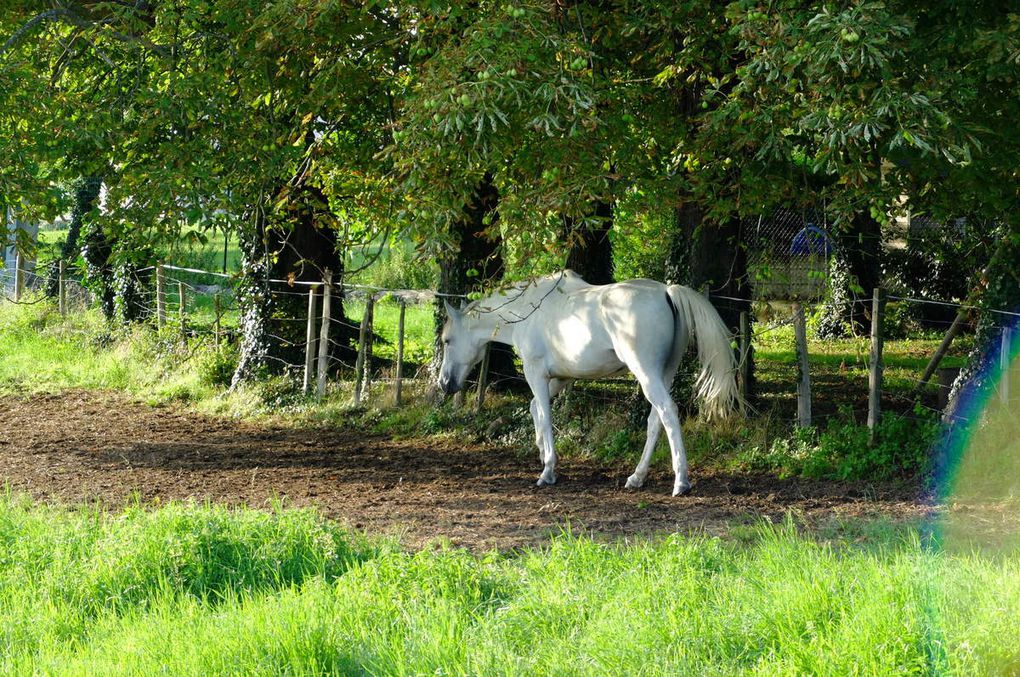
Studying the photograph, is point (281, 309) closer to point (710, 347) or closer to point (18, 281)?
point (710, 347)

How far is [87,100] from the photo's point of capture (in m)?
10.1

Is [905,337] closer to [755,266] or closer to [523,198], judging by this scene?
[755,266]

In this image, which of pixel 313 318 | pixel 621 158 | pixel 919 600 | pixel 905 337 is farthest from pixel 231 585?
pixel 905 337

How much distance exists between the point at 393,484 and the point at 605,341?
2.19m

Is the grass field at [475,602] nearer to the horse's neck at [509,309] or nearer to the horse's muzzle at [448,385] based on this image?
the horse's neck at [509,309]

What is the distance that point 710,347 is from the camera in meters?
9.00

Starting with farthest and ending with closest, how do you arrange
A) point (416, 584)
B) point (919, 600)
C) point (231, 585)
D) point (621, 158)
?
1. point (621, 158)
2. point (231, 585)
3. point (416, 584)
4. point (919, 600)

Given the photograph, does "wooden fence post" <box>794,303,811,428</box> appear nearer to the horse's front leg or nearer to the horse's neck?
the horse's neck

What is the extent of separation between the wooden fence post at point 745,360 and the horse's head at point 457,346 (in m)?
2.40

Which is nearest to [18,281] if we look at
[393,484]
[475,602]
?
[393,484]

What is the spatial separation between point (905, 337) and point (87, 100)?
522 inches

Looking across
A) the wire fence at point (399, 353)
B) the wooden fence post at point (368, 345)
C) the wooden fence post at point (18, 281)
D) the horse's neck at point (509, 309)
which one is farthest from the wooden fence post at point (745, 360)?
the wooden fence post at point (18, 281)

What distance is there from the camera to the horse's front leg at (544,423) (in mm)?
9648

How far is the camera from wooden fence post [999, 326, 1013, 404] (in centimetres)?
897
